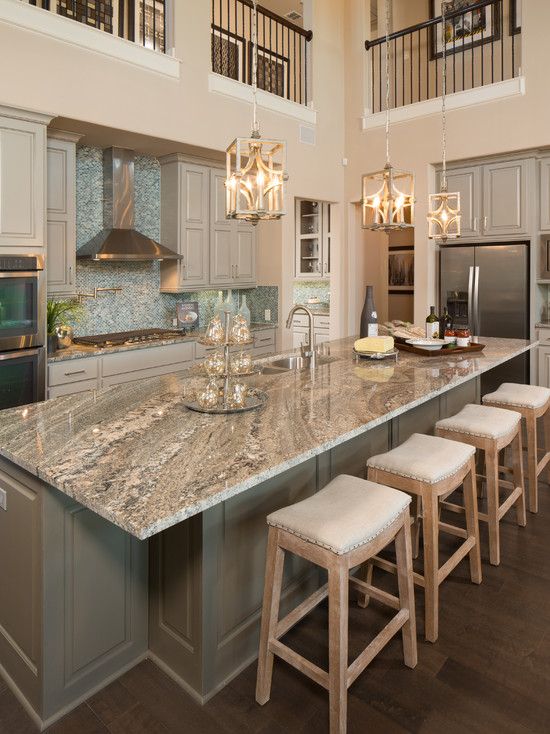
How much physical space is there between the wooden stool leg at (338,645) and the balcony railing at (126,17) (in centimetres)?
474

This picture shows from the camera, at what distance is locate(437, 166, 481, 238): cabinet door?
604cm

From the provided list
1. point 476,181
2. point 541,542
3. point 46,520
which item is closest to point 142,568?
point 46,520

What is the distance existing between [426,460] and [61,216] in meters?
3.54

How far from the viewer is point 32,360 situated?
3924 millimetres

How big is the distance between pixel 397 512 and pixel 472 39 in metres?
6.76

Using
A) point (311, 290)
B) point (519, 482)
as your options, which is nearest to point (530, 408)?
point (519, 482)

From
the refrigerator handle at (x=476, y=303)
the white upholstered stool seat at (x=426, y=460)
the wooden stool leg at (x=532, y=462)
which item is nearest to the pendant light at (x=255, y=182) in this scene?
the white upholstered stool seat at (x=426, y=460)

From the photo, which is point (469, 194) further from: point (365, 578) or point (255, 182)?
point (365, 578)

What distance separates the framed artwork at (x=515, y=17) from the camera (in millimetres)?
6211

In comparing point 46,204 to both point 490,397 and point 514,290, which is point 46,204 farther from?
point 514,290

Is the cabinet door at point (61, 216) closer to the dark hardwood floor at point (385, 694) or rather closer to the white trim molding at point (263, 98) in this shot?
the white trim molding at point (263, 98)

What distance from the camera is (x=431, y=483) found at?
7.23 feet

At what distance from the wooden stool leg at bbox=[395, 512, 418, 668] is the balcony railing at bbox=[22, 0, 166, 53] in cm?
464

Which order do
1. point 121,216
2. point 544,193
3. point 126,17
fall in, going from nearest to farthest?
1. point 126,17
2. point 121,216
3. point 544,193
